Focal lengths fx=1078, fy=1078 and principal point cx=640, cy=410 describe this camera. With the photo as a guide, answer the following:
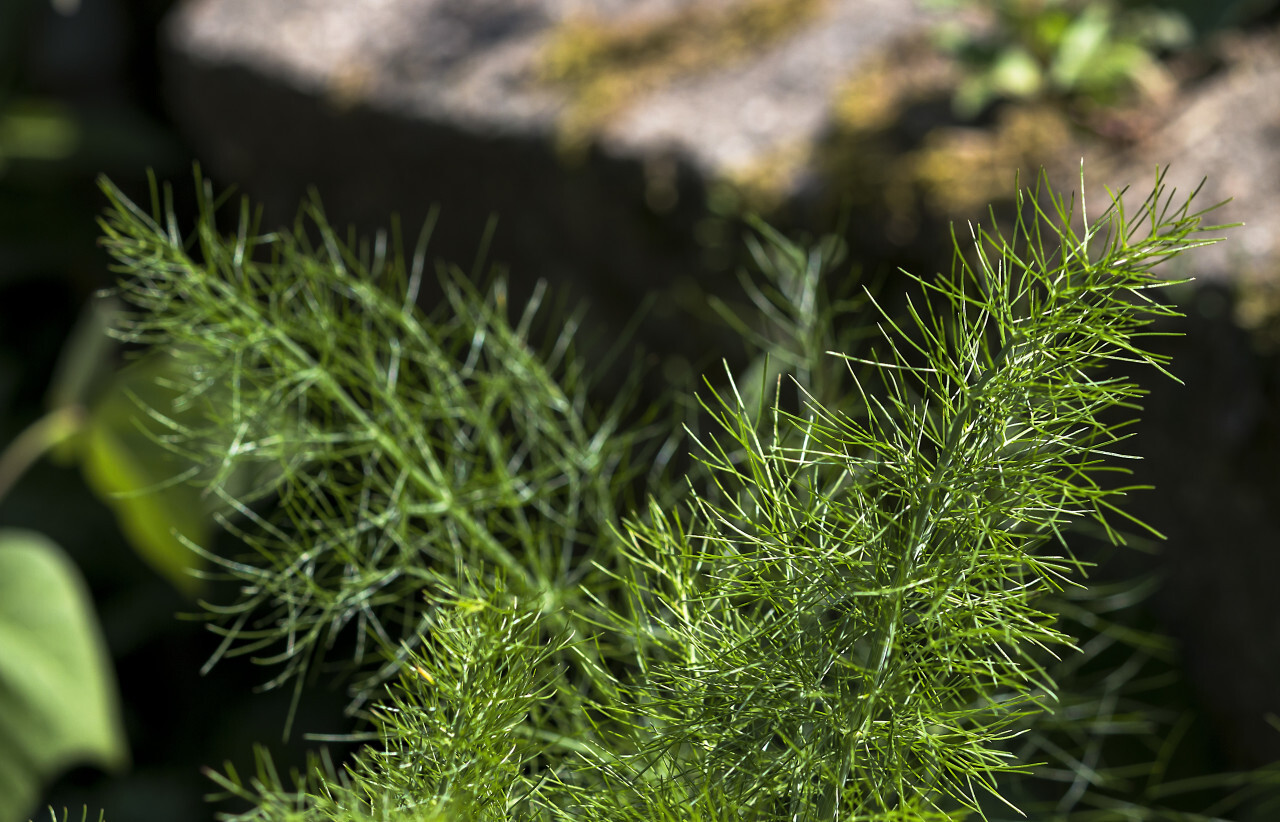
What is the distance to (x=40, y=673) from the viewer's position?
62 cm

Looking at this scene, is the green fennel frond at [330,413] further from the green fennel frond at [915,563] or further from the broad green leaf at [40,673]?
the broad green leaf at [40,673]

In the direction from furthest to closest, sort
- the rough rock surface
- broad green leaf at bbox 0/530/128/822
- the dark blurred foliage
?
1. the dark blurred foliage
2. the rough rock surface
3. broad green leaf at bbox 0/530/128/822

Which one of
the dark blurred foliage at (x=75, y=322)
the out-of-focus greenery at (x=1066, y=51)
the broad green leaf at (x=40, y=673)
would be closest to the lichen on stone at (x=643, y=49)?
the out-of-focus greenery at (x=1066, y=51)

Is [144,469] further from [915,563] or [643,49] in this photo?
[915,563]

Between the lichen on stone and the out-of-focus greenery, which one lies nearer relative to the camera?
the out-of-focus greenery

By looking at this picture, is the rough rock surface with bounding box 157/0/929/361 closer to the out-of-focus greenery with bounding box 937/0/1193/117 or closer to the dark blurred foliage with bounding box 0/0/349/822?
the out-of-focus greenery with bounding box 937/0/1193/117

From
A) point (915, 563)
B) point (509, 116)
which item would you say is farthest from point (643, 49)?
point (915, 563)

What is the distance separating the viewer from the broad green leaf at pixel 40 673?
0.59 m

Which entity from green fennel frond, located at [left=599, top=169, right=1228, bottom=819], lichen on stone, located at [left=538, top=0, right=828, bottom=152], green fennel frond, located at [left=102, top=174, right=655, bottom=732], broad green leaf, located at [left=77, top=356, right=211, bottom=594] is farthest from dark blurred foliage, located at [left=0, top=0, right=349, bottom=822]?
green fennel frond, located at [left=599, top=169, right=1228, bottom=819]

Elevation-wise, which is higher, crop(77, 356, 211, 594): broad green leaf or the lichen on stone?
the lichen on stone

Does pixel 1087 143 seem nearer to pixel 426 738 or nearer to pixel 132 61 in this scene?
pixel 426 738

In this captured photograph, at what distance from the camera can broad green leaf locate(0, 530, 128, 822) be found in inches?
23.1

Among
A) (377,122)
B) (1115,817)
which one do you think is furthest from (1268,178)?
(377,122)

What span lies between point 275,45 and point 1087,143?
0.79 meters
